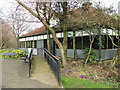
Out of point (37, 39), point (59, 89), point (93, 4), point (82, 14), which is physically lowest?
point (59, 89)

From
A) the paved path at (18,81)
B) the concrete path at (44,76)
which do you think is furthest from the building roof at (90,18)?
the paved path at (18,81)

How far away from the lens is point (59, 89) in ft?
15.1

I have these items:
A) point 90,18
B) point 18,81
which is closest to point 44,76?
point 18,81

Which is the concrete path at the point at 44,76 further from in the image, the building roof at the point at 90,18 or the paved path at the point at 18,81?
the building roof at the point at 90,18

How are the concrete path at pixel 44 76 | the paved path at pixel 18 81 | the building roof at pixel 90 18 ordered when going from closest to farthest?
1. the paved path at pixel 18 81
2. the concrete path at pixel 44 76
3. the building roof at pixel 90 18

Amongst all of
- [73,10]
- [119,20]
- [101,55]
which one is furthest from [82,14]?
[101,55]

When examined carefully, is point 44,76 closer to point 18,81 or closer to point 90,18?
point 18,81

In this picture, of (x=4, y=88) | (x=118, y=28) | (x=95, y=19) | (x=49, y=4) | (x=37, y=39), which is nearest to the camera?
(x=4, y=88)

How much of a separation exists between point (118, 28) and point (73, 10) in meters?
3.71

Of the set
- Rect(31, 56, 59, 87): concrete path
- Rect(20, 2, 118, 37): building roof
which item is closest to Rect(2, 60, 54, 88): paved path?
Rect(31, 56, 59, 87): concrete path

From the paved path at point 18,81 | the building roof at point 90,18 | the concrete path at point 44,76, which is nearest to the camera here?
the paved path at point 18,81

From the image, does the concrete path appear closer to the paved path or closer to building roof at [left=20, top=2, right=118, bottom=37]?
the paved path

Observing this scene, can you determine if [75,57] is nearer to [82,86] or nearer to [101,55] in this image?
[101,55]

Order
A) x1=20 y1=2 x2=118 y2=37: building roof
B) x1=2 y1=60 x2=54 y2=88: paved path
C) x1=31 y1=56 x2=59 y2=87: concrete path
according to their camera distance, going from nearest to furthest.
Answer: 1. x1=2 y1=60 x2=54 y2=88: paved path
2. x1=31 y1=56 x2=59 y2=87: concrete path
3. x1=20 y1=2 x2=118 y2=37: building roof
